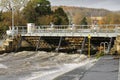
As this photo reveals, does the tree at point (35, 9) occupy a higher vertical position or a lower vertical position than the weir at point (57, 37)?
higher

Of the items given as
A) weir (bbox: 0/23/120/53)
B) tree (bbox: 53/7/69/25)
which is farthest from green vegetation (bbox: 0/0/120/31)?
weir (bbox: 0/23/120/53)

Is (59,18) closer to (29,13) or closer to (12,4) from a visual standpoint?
(29,13)

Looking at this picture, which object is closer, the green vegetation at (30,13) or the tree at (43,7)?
the green vegetation at (30,13)

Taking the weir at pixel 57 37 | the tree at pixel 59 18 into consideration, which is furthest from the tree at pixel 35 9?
the weir at pixel 57 37

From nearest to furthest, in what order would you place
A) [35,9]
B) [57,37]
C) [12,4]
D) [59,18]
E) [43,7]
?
[57,37], [12,4], [35,9], [43,7], [59,18]

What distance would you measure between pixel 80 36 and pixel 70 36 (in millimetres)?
1313

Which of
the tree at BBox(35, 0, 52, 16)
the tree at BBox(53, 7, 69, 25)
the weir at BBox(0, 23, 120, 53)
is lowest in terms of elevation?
the weir at BBox(0, 23, 120, 53)

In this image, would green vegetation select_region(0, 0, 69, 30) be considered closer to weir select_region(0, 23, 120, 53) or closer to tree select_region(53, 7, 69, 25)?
tree select_region(53, 7, 69, 25)

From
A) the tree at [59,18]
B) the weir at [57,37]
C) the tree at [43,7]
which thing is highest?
the tree at [43,7]

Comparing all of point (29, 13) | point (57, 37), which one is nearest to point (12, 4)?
point (29, 13)

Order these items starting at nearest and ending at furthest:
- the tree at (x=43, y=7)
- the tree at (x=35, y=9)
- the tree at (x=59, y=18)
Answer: the tree at (x=35, y=9), the tree at (x=43, y=7), the tree at (x=59, y=18)

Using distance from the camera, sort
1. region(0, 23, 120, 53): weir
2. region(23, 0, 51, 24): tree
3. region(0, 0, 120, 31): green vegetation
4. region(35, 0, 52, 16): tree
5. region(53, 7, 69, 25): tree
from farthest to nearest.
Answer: region(53, 7, 69, 25): tree < region(35, 0, 52, 16): tree < region(23, 0, 51, 24): tree < region(0, 0, 120, 31): green vegetation < region(0, 23, 120, 53): weir

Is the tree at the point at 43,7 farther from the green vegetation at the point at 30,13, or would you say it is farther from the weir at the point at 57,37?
the weir at the point at 57,37

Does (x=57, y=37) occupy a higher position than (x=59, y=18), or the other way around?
(x=59, y=18)
